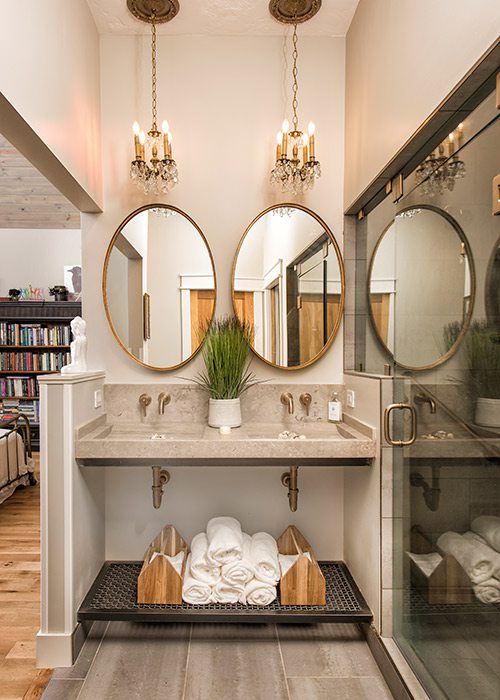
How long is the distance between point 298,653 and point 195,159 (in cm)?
232

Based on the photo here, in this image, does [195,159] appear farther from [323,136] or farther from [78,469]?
[78,469]

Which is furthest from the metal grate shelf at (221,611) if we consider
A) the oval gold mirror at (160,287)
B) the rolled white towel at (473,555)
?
the oval gold mirror at (160,287)

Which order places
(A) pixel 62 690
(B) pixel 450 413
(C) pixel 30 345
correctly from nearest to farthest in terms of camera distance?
(B) pixel 450 413, (A) pixel 62 690, (C) pixel 30 345

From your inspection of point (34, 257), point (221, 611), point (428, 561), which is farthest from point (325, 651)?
point (34, 257)

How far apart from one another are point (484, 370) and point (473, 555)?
510 mm

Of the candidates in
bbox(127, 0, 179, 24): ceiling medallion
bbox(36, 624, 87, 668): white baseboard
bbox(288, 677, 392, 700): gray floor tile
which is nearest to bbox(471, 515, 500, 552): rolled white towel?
bbox(288, 677, 392, 700): gray floor tile

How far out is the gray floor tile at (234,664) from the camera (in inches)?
69.0

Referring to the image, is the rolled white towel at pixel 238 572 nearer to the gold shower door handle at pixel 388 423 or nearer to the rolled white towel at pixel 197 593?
the rolled white towel at pixel 197 593

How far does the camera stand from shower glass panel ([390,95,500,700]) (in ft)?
3.98

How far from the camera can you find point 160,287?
2.43 m

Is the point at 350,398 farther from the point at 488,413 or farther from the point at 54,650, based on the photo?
the point at 54,650

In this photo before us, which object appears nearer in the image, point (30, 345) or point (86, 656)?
point (86, 656)

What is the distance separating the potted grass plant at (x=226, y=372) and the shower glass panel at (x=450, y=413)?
0.71 metres

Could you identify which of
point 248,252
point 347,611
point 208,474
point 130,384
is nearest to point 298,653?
point 347,611
